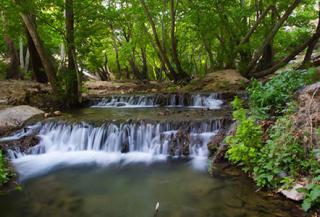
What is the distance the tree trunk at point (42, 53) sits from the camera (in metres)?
8.95

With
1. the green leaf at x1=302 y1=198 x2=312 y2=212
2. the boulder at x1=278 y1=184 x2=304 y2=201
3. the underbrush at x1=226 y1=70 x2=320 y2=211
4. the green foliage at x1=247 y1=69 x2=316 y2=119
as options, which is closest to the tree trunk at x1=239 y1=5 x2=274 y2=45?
the green foliage at x1=247 y1=69 x2=316 y2=119

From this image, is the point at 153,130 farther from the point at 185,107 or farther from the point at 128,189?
the point at 185,107

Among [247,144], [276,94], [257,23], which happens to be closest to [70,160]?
[247,144]

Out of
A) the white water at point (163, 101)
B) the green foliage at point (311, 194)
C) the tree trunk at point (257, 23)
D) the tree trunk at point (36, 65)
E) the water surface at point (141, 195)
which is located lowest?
the water surface at point (141, 195)

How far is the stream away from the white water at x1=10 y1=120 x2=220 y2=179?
0.07 feet

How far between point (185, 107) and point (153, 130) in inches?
145

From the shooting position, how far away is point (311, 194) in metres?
3.69

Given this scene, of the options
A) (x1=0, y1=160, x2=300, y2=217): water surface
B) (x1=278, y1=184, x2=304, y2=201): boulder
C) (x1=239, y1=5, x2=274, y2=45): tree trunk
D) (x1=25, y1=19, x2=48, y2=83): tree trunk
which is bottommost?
(x1=0, y1=160, x2=300, y2=217): water surface

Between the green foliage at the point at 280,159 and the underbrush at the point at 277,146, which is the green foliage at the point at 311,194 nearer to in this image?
the underbrush at the point at 277,146

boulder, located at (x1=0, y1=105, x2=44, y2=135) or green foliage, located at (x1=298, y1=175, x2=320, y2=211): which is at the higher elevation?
boulder, located at (x1=0, y1=105, x2=44, y2=135)

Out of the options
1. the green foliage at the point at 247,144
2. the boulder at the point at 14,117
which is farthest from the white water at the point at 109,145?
the green foliage at the point at 247,144

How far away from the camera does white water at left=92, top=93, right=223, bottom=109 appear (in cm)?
1082

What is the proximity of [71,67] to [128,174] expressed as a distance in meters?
5.79

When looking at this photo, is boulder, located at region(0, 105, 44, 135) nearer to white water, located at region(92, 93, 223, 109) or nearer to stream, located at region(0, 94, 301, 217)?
stream, located at region(0, 94, 301, 217)
